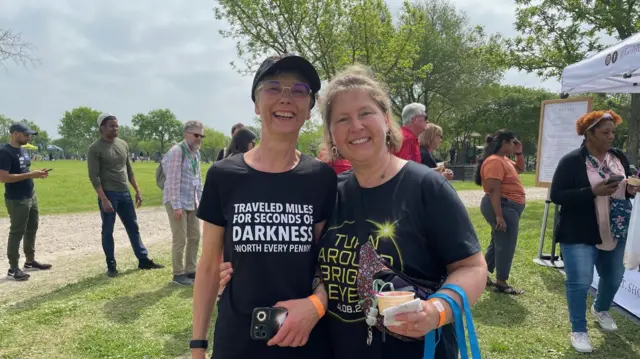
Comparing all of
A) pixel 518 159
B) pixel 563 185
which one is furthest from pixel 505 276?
pixel 518 159

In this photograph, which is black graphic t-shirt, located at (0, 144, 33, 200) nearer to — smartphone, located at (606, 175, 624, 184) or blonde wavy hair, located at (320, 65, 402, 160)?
blonde wavy hair, located at (320, 65, 402, 160)

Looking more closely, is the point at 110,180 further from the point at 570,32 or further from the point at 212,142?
the point at 212,142

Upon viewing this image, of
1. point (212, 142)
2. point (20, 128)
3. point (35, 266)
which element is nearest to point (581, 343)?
point (35, 266)

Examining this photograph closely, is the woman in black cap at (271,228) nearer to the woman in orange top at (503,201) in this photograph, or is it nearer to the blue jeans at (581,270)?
the blue jeans at (581,270)

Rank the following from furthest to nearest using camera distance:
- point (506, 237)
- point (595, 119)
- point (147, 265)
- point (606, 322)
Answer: point (147, 265), point (506, 237), point (606, 322), point (595, 119)

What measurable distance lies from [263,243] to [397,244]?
53cm

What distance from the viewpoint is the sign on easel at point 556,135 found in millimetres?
6231

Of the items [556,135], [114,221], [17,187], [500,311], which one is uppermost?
[556,135]

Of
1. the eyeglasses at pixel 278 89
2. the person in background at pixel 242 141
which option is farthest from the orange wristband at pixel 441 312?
the person in background at pixel 242 141

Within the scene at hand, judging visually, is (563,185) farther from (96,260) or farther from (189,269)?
(96,260)

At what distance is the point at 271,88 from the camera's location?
1.75 m

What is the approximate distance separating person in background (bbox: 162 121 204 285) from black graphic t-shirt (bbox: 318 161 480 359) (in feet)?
15.6

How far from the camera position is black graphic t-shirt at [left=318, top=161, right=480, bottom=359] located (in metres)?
1.47

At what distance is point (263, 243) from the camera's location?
1.61 metres
